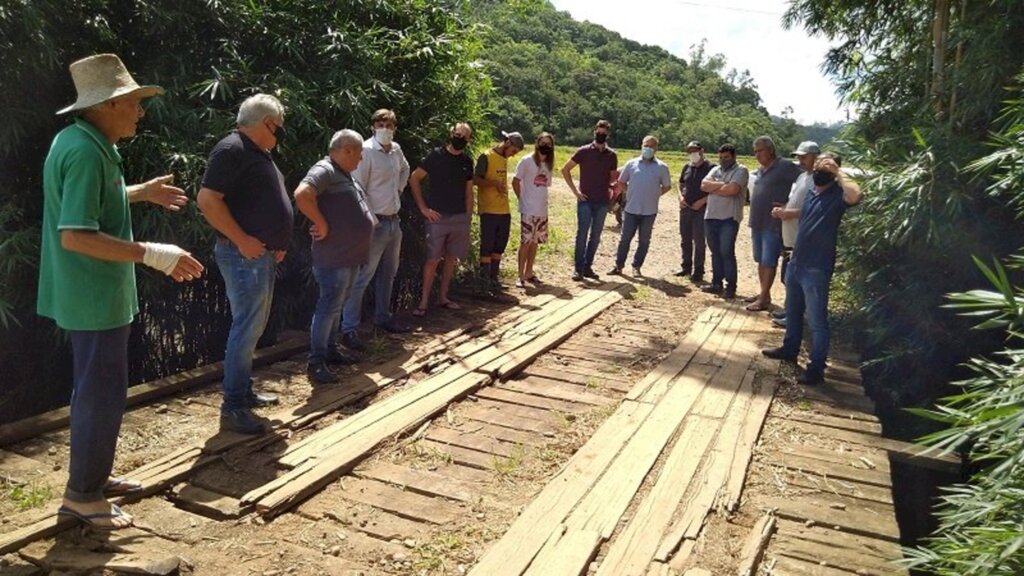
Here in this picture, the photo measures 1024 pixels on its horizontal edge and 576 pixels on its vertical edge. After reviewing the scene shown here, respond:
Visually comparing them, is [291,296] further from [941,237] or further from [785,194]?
[941,237]

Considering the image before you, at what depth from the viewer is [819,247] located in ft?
16.2

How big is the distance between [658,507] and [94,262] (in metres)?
2.42

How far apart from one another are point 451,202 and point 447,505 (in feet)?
11.3

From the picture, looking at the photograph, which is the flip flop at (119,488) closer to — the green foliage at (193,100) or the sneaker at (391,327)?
the green foliage at (193,100)

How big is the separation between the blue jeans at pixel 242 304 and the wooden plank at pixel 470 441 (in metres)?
0.99

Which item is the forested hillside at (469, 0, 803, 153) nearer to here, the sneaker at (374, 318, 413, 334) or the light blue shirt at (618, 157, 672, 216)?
the light blue shirt at (618, 157, 672, 216)

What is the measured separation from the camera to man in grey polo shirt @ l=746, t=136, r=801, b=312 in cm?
668

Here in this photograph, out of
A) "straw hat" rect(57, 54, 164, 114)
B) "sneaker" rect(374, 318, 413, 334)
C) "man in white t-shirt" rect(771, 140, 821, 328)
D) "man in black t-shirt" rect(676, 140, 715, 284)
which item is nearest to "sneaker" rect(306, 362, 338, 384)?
"sneaker" rect(374, 318, 413, 334)

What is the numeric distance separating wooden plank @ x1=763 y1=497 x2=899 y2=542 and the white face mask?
3432 mm

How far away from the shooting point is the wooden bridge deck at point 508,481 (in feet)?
9.07

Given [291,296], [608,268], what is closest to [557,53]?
[608,268]

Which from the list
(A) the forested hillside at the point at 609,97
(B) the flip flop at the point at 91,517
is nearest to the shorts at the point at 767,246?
(B) the flip flop at the point at 91,517

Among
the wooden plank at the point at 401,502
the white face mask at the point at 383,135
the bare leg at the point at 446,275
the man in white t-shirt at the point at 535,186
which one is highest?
the white face mask at the point at 383,135

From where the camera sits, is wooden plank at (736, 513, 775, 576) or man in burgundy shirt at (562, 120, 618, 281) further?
man in burgundy shirt at (562, 120, 618, 281)
